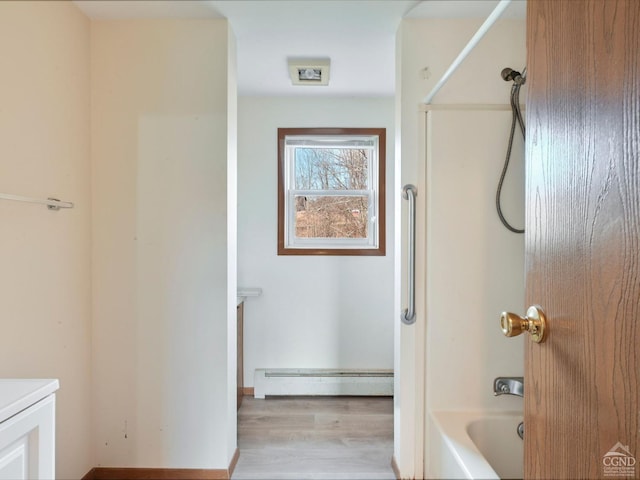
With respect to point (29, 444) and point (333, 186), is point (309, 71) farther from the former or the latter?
point (29, 444)

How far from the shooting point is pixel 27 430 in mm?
878

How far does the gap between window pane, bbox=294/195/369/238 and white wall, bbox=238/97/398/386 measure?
207 mm

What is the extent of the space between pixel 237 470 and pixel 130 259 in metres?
1.26

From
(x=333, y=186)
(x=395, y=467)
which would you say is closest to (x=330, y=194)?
(x=333, y=186)

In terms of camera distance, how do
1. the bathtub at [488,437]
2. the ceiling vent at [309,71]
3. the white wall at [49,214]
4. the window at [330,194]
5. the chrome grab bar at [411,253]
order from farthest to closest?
1. the window at [330,194]
2. the ceiling vent at [309,71]
3. the chrome grab bar at [411,253]
4. the bathtub at [488,437]
5. the white wall at [49,214]

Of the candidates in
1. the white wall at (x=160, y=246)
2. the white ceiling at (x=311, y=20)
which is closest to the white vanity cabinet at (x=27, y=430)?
the white wall at (x=160, y=246)

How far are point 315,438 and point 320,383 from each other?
1.90 feet

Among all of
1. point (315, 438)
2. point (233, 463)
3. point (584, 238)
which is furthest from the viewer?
point (315, 438)

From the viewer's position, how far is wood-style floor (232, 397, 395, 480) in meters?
1.93

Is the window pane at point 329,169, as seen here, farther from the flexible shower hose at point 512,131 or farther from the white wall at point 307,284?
the flexible shower hose at point 512,131

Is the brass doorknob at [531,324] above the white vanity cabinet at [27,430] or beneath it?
above

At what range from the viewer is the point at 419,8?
1.71 m

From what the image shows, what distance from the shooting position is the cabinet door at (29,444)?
0.82 m

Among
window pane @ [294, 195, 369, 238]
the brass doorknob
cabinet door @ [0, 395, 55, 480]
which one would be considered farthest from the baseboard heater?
the brass doorknob
